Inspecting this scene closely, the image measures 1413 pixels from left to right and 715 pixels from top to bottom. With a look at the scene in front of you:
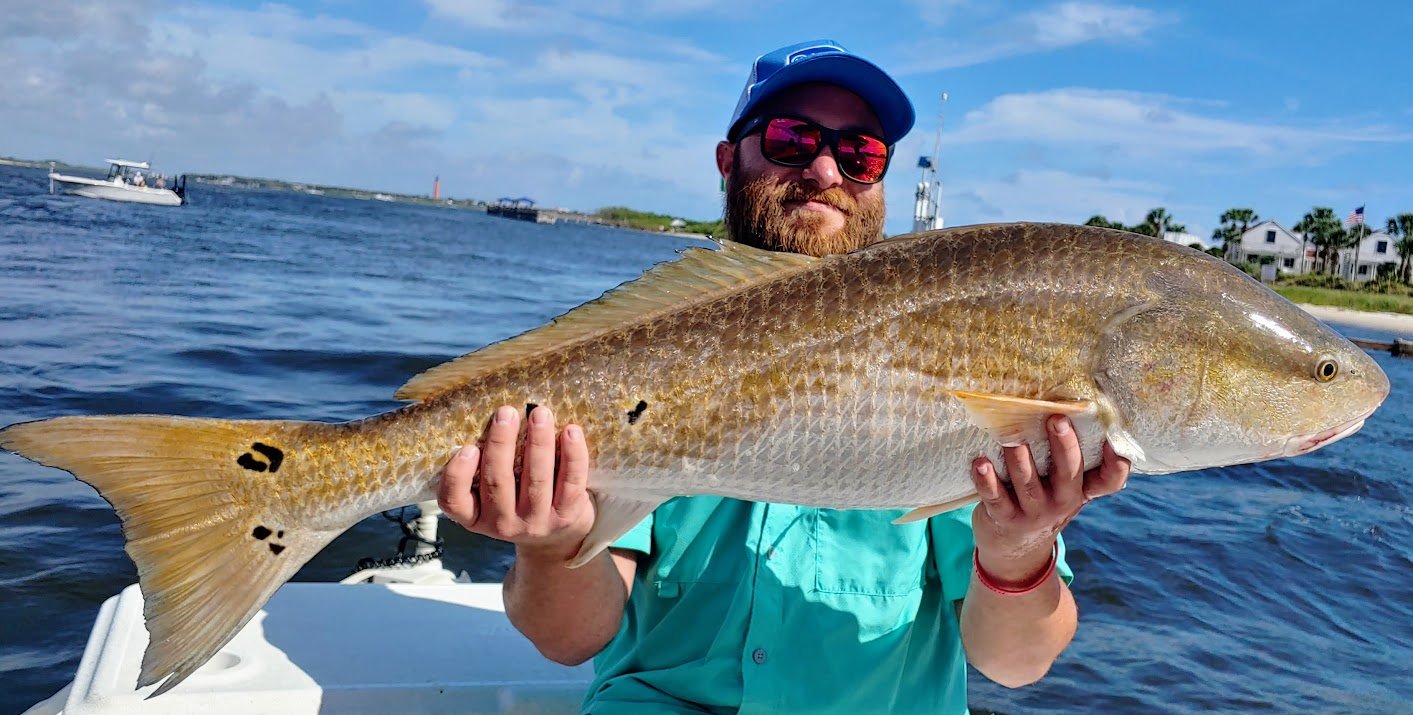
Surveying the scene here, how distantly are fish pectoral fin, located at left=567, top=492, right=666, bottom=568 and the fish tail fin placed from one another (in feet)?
2.11

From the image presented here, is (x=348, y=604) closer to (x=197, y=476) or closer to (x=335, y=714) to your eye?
(x=335, y=714)

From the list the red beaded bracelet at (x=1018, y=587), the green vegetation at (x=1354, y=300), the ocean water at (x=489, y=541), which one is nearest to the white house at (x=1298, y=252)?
the green vegetation at (x=1354, y=300)

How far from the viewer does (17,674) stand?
5.29m

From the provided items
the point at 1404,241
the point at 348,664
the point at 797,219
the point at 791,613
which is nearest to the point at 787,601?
the point at 791,613

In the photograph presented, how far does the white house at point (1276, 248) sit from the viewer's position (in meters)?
90.8

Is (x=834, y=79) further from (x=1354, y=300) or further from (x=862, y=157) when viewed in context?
(x=1354, y=300)

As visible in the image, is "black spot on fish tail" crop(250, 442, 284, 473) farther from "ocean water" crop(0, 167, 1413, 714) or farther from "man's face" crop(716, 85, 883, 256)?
"ocean water" crop(0, 167, 1413, 714)

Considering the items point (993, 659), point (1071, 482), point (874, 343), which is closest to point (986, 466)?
point (1071, 482)

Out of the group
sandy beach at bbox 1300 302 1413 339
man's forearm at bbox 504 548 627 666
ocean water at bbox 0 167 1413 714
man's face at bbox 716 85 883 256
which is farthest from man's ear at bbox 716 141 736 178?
sandy beach at bbox 1300 302 1413 339

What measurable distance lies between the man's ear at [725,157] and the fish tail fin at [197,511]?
2294 millimetres

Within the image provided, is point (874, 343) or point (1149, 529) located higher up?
point (874, 343)

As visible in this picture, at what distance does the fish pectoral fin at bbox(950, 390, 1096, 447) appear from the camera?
2271mm

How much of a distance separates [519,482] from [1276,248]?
106 metres

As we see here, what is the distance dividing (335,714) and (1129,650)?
635 centimetres
